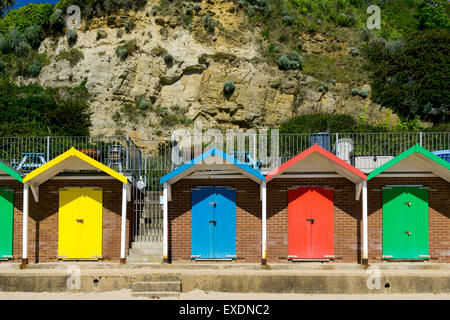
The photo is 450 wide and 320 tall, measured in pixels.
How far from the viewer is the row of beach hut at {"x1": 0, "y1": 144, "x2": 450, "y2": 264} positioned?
47.2 feet

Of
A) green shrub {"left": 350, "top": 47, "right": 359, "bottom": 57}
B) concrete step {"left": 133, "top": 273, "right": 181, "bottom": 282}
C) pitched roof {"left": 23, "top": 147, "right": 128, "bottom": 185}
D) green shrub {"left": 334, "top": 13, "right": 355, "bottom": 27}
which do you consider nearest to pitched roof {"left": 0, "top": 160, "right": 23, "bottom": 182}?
pitched roof {"left": 23, "top": 147, "right": 128, "bottom": 185}

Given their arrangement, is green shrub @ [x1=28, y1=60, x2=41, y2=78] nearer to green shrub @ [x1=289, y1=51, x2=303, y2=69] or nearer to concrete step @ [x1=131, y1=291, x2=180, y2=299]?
green shrub @ [x1=289, y1=51, x2=303, y2=69]

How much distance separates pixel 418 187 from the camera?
1439cm

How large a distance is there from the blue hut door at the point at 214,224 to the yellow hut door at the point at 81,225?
2819mm

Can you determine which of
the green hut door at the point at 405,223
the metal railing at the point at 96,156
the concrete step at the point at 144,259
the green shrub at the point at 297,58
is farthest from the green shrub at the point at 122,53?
the green hut door at the point at 405,223

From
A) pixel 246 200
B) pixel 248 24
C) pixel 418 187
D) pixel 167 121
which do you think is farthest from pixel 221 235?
pixel 248 24

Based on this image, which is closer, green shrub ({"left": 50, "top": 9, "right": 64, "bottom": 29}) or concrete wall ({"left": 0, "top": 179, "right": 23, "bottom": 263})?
concrete wall ({"left": 0, "top": 179, "right": 23, "bottom": 263})

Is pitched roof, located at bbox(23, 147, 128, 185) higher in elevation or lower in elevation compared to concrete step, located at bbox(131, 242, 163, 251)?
higher

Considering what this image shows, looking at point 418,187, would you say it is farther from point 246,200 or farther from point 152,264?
point 152,264

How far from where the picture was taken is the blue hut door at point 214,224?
1462 cm

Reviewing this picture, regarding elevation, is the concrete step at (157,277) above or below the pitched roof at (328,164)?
below

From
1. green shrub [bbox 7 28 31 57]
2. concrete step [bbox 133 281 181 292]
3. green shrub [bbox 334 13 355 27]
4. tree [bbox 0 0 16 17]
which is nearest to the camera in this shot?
concrete step [bbox 133 281 181 292]

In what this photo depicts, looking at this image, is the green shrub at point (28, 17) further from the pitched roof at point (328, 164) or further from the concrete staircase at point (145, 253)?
the pitched roof at point (328, 164)
